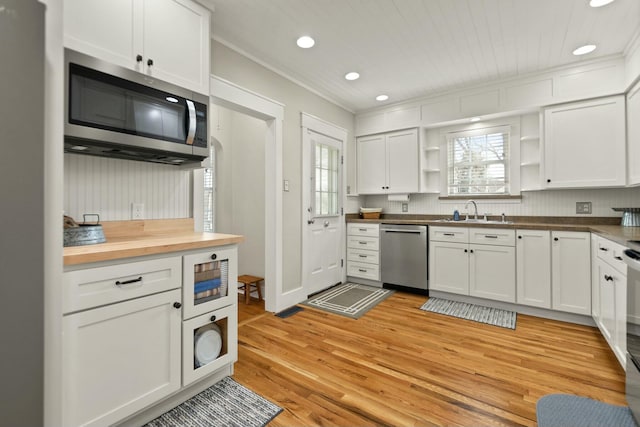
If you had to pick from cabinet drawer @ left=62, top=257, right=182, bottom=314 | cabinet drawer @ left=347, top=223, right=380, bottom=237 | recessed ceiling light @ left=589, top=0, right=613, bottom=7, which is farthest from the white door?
recessed ceiling light @ left=589, top=0, right=613, bottom=7

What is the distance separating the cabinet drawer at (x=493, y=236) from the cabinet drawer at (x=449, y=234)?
6 centimetres

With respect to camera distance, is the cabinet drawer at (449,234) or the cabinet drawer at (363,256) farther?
the cabinet drawer at (363,256)

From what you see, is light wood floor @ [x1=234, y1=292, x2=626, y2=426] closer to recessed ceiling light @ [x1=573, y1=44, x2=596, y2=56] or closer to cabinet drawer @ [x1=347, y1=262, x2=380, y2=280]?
cabinet drawer @ [x1=347, y1=262, x2=380, y2=280]

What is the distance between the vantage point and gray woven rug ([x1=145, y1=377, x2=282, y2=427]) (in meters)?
1.59

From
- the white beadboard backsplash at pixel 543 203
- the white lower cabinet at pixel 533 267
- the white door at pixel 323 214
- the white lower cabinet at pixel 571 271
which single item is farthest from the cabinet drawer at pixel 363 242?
the white lower cabinet at pixel 571 271

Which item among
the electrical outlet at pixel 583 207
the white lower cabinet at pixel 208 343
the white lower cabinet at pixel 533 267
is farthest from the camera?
the electrical outlet at pixel 583 207

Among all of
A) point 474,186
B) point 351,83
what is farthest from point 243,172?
point 474,186

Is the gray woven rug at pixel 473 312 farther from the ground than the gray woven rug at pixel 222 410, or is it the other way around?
the gray woven rug at pixel 473 312

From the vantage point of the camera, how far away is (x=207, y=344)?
1.83 meters

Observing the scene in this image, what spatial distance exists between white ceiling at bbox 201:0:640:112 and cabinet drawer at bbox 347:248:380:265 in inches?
89.1

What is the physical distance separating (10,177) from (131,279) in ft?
2.22

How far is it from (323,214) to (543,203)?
104 inches

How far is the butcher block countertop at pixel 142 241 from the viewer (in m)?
1.33

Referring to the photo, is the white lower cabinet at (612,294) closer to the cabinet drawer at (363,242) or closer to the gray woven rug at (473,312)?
the gray woven rug at (473,312)
